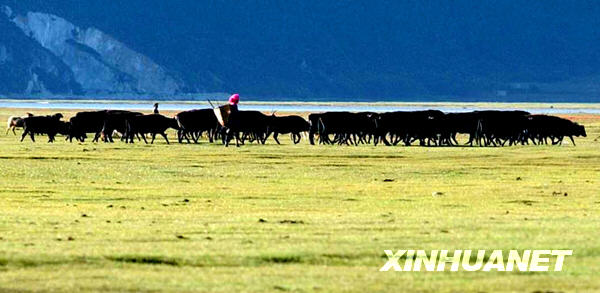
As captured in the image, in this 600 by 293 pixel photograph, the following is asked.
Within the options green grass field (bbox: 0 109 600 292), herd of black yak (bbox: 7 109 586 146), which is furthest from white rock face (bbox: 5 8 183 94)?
green grass field (bbox: 0 109 600 292)

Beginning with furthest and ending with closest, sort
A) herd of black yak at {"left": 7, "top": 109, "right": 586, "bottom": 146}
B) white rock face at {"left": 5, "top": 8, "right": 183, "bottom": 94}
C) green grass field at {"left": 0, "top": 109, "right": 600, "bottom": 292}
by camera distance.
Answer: white rock face at {"left": 5, "top": 8, "right": 183, "bottom": 94}, herd of black yak at {"left": 7, "top": 109, "right": 586, "bottom": 146}, green grass field at {"left": 0, "top": 109, "right": 600, "bottom": 292}

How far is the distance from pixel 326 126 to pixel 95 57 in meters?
139

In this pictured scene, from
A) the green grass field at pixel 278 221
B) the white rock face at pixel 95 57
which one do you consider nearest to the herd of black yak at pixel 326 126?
the green grass field at pixel 278 221

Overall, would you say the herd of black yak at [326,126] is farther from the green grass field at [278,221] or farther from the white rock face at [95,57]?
Result: the white rock face at [95,57]

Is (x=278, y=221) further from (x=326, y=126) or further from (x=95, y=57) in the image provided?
(x=95, y=57)

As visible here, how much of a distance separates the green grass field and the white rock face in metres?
152

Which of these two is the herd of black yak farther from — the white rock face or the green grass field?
the white rock face

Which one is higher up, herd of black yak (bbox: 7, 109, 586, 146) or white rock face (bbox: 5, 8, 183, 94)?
white rock face (bbox: 5, 8, 183, 94)

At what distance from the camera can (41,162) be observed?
32594mm

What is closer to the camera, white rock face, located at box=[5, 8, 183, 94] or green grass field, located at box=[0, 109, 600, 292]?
green grass field, located at box=[0, 109, 600, 292]

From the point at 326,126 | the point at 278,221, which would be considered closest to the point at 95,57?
the point at 326,126

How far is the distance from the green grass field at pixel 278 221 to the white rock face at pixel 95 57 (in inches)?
5971

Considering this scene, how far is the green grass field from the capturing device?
11930 mm

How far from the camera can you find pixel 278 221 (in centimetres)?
1692
